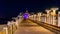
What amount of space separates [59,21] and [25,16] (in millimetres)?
66551

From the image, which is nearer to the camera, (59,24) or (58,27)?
(59,24)

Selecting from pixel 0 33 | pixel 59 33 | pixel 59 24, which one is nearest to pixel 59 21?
pixel 59 24

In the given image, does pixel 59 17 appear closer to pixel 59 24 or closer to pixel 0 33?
pixel 59 24

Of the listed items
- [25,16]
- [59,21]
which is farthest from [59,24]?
[25,16]

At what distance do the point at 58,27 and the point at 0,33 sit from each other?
10.6 meters

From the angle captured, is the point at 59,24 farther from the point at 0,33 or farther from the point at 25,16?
the point at 25,16

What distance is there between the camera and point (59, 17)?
20.0 meters

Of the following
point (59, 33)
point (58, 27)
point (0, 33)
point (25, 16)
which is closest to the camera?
point (0, 33)

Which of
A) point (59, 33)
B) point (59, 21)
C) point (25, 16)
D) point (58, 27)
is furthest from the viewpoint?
point (25, 16)

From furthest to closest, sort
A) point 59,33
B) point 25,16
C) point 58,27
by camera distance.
Answer: point 25,16, point 58,27, point 59,33

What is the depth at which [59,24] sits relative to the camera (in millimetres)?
19672

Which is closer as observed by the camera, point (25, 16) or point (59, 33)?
point (59, 33)

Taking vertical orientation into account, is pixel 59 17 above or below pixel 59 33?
above

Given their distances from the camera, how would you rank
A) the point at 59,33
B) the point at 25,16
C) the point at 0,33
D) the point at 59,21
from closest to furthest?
the point at 0,33
the point at 59,33
the point at 59,21
the point at 25,16
